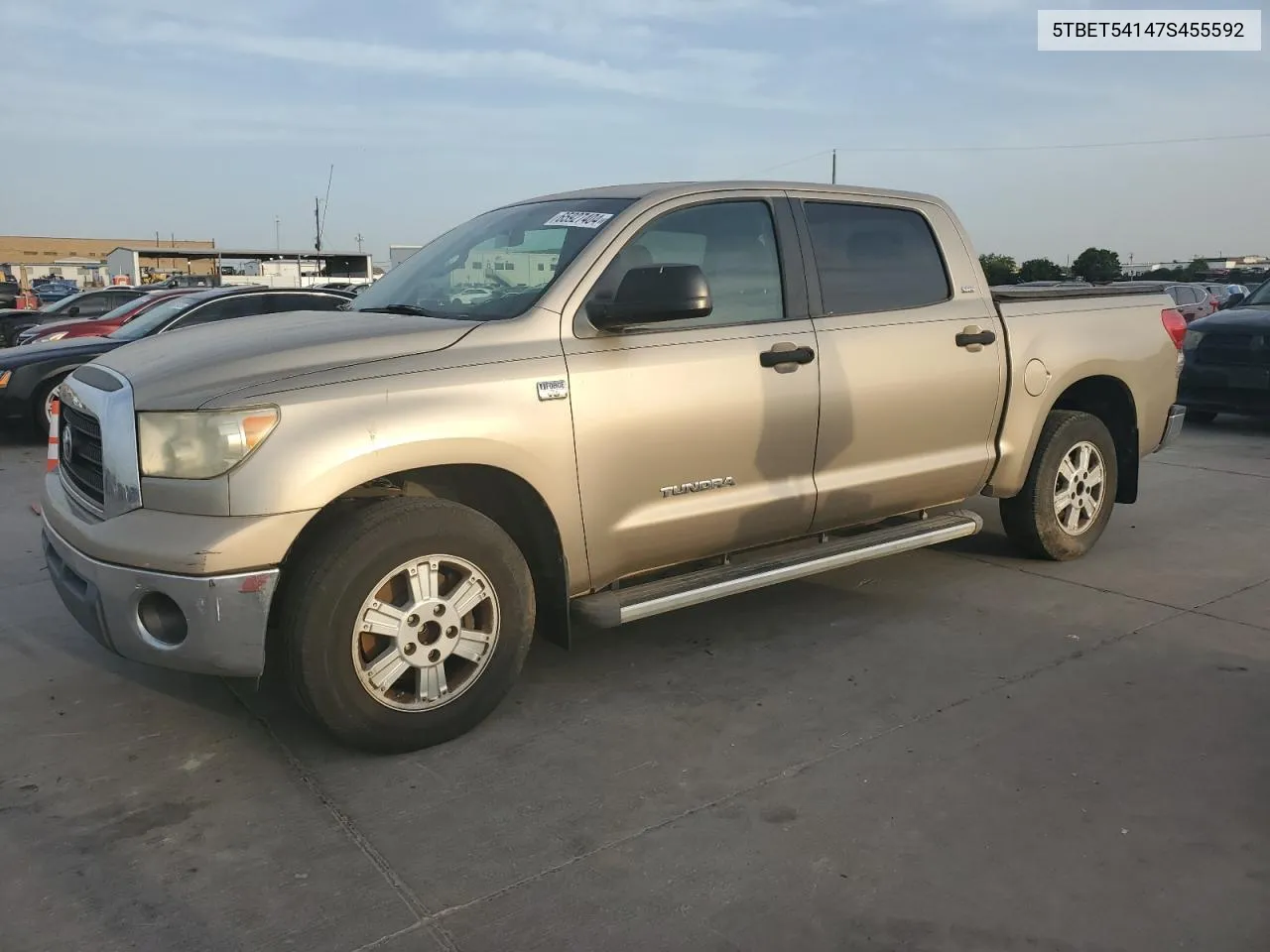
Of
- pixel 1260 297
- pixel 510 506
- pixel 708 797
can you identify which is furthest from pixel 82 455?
pixel 1260 297

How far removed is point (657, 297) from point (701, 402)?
1.60ft

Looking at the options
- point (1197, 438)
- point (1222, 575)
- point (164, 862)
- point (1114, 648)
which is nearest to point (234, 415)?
point (164, 862)

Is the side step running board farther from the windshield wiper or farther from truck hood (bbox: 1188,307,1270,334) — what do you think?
truck hood (bbox: 1188,307,1270,334)

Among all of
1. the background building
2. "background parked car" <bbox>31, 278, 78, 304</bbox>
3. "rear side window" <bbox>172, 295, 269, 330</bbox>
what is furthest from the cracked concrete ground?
the background building

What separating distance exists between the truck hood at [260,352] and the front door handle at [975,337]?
2.34 meters

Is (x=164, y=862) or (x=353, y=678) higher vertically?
(x=353, y=678)

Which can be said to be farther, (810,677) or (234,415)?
(810,677)

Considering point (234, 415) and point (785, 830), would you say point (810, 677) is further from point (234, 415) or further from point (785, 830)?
point (234, 415)

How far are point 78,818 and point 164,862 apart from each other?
0.42 meters

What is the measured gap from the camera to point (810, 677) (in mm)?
4000

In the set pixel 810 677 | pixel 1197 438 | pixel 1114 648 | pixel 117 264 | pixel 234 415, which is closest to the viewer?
pixel 234 415

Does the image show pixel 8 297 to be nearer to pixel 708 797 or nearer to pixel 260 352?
pixel 260 352

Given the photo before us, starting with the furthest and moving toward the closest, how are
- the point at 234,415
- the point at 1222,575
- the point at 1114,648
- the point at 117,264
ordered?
the point at 117,264 → the point at 1222,575 → the point at 1114,648 → the point at 234,415

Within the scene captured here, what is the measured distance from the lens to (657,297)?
138 inches
